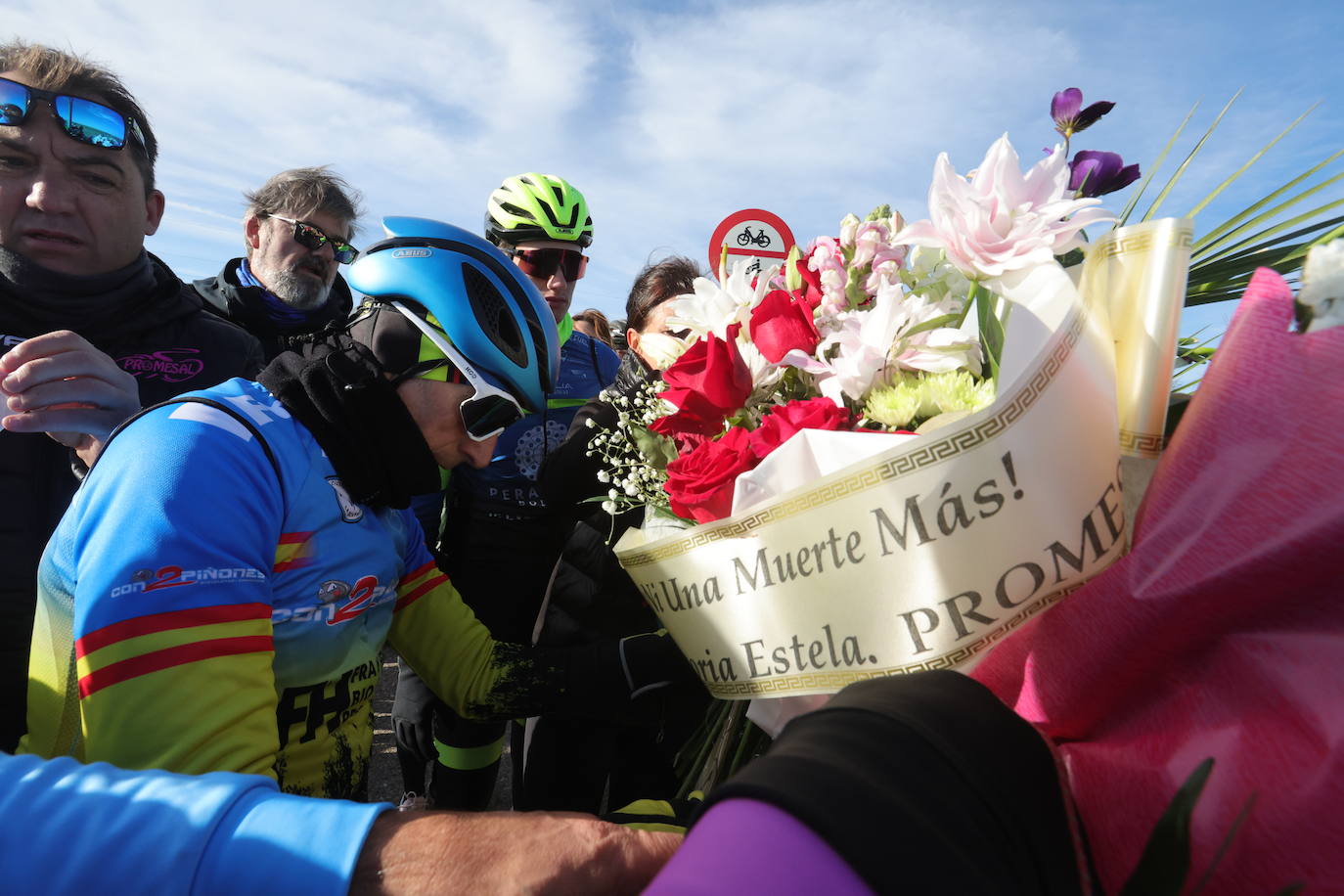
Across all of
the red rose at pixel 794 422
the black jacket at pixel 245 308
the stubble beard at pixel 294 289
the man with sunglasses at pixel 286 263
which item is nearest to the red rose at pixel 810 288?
the red rose at pixel 794 422

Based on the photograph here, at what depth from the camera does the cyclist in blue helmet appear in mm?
1338

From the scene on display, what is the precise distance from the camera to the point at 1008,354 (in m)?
0.86

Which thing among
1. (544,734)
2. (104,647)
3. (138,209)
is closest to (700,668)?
(104,647)

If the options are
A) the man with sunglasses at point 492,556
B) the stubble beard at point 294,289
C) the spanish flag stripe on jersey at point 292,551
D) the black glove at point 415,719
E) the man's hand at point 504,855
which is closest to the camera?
the man's hand at point 504,855

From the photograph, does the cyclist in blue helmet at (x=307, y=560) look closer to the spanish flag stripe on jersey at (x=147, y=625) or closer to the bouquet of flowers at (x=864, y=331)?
the spanish flag stripe on jersey at (x=147, y=625)

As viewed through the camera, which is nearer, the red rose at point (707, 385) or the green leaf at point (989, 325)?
the green leaf at point (989, 325)

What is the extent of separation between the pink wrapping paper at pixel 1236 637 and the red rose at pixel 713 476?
18.0 inches

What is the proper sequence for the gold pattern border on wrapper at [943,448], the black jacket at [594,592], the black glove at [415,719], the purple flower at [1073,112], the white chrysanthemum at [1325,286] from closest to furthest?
the white chrysanthemum at [1325,286] < the gold pattern border on wrapper at [943,448] < the purple flower at [1073,112] < the black jacket at [594,592] < the black glove at [415,719]

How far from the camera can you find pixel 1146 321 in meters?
0.90

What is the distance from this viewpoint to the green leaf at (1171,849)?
0.58 metres

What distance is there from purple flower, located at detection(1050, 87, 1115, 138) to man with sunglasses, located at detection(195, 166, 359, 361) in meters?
3.83

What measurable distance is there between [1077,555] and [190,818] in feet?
3.60

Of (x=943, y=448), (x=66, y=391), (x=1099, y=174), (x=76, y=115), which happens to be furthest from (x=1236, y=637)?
(x=76, y=115)

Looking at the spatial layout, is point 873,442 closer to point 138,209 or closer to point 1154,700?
point 1154,700
